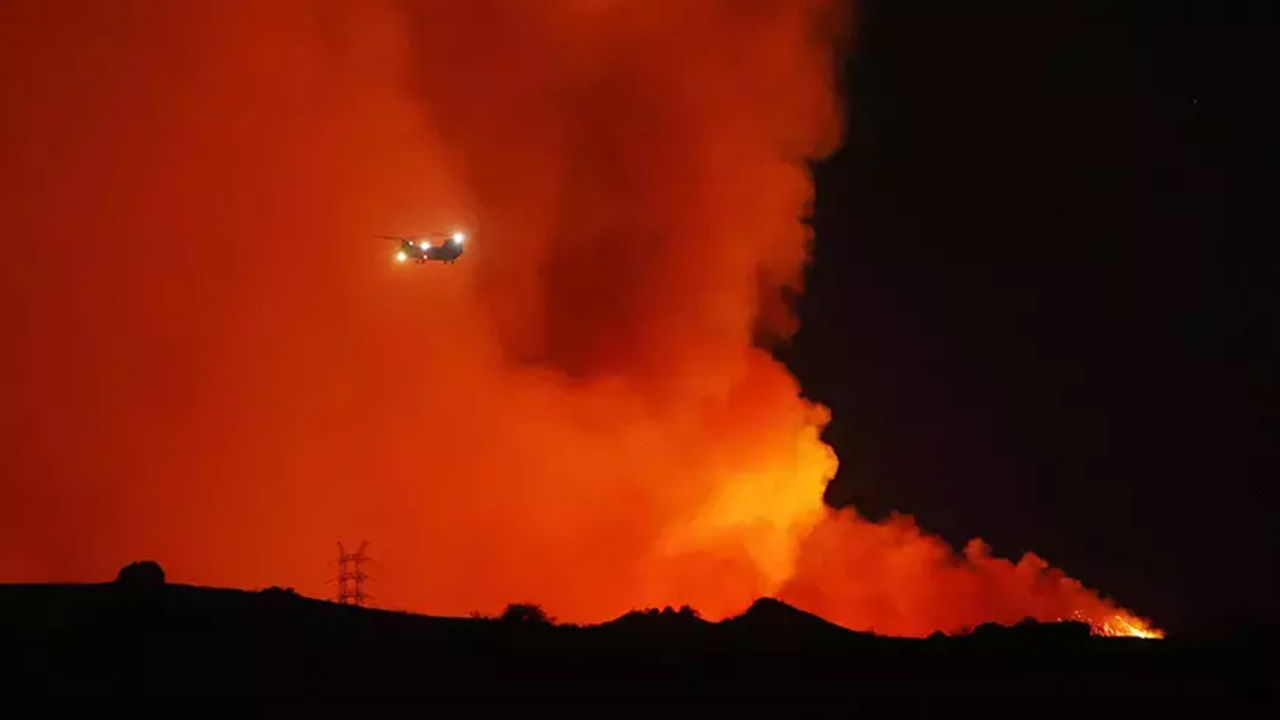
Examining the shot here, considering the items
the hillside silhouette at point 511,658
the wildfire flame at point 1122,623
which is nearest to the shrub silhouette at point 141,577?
the hillside silhouette at point 511,658

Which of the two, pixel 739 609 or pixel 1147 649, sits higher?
pixel 739 609

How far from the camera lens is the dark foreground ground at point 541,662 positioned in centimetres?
1930

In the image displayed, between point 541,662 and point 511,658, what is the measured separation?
2.10ft

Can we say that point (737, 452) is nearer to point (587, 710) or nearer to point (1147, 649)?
point (1147, 649)

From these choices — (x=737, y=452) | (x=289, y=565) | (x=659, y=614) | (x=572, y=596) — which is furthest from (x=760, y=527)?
(x=659, y=614)

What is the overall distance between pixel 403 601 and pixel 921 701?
135ft

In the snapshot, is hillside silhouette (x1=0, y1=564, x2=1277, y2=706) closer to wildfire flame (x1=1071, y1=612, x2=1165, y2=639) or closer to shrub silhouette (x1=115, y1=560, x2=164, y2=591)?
shrub silhouette (x1=115, y1=560, x2=164, y2=591)

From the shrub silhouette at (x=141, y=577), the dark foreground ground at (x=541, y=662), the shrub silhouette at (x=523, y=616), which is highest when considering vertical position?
the shrub silhouette at (x=141, y=577)

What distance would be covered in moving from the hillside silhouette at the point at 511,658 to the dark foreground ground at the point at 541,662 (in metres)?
0.05

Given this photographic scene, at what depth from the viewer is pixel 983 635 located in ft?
80.3

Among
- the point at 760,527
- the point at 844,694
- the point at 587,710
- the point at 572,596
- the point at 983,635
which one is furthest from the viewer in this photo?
the point at 760,527

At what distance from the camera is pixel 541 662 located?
21219 millimetres

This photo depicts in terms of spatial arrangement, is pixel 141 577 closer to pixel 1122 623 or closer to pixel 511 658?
pixel 511 658

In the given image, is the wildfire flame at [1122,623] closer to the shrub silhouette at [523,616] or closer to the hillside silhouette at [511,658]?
the hillside silhouette at [511,658]
